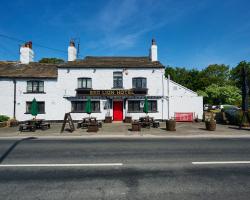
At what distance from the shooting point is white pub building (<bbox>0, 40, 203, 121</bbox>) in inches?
955

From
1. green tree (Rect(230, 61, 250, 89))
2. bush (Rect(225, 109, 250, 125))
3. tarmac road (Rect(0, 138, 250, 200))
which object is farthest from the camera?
green tree (Rect(230, 61, 250, 89))

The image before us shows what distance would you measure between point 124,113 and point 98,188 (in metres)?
19.6

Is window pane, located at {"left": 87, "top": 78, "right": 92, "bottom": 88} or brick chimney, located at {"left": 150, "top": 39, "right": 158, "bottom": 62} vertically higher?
brick chimney, located at {"left": 150, "top": 39, "right": 158, "bottom": 62}

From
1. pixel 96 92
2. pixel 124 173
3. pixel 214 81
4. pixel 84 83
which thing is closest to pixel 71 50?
pixel 84 83

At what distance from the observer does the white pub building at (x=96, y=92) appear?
2425cm

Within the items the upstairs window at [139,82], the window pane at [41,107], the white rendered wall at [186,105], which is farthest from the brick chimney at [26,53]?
the white rendered wall at [186,105]

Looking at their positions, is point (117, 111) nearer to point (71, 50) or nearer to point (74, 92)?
point (74, 92)

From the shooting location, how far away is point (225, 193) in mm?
4953

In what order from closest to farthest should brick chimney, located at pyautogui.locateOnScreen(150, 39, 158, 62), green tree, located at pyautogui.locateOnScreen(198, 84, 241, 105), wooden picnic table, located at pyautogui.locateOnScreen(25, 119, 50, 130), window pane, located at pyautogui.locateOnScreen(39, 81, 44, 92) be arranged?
wooden picnic table, located at pyautogui.locateOnScreen(25, 119, 50, 130) < window pane, located at pyautogui.locateOnScreen(39, 81, 44, 92) < brick chimney, located at pyautogui.locateOnScreen(150, 39, 158, 62) < green tree, located at pyautogui.locateOnScreen(198, 84, 241, 105)

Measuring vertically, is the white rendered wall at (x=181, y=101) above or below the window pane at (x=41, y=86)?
below

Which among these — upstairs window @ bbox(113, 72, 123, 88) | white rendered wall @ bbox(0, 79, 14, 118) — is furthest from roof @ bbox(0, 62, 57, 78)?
upstairs window @ bbox(113, 72, 123, 88)

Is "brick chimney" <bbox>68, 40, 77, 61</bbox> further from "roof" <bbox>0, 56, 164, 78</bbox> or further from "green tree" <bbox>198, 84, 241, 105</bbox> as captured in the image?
"green tree" <bbox>198, 84, 241, 105</bbox>

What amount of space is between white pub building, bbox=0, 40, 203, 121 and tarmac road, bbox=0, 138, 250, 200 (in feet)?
48.4

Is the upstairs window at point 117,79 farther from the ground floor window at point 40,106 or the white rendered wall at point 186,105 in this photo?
the ground floor window at point 40,106
